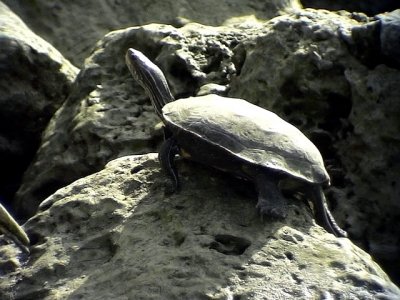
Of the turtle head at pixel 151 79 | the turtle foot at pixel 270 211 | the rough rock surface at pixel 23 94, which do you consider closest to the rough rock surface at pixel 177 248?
the turtle foot at pixel 270 211

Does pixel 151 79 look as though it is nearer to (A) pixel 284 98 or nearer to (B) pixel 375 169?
(A) pixel 284 98

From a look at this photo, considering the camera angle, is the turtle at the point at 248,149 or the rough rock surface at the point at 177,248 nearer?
the rough rock surface at the point at 177,248

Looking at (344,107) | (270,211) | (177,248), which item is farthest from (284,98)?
(177,248)

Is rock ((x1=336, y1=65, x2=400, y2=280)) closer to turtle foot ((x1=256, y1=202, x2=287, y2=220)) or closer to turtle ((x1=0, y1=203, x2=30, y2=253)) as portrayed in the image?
turtle foot ((x1=256, y1=202, x2=287, y2=220))

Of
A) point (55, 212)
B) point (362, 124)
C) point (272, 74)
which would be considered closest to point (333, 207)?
point (362, 124)

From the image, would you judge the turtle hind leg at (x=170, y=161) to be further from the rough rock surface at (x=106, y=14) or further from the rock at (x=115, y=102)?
the rough rock surface at (x=106, y=14)
